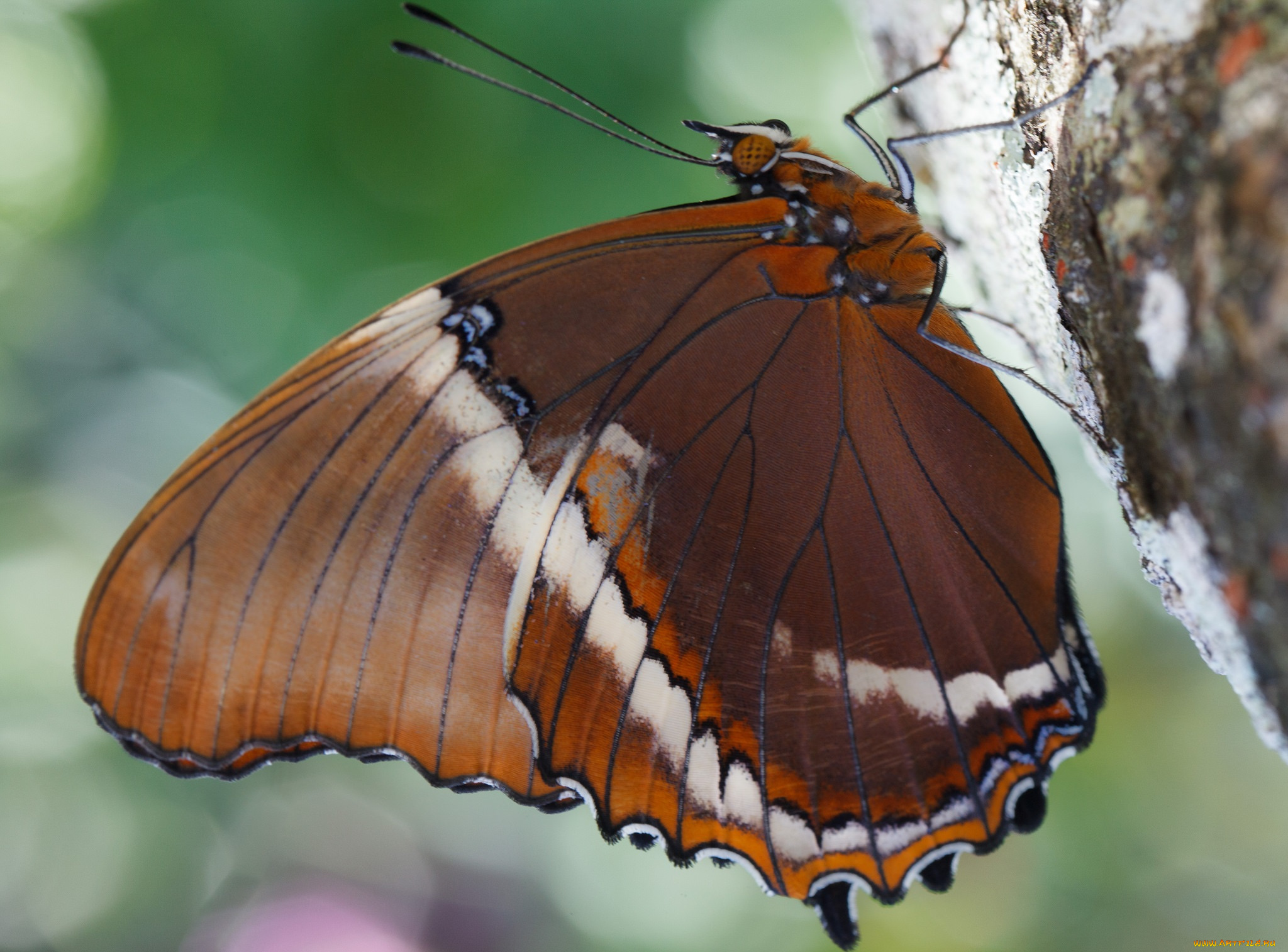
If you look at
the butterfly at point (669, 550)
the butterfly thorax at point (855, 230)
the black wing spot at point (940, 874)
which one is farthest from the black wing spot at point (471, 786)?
the butterfly thorax at point (855, 230)

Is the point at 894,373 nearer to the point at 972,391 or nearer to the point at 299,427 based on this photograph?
the point at 972,391

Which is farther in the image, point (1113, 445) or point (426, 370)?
point (426, 370)

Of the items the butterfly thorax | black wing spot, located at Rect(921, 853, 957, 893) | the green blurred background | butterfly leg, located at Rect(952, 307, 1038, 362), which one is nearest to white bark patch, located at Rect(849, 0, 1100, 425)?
butterfly leg, located at Rect(952, 307, 1038, 362)

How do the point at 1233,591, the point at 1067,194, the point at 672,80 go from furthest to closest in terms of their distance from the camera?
1. the point at 672,80
2. the point at 1067,194
3. the point at 1233,591

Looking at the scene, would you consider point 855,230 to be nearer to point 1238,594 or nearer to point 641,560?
point 641,560

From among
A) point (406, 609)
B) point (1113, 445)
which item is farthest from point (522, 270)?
point (1113, 445)

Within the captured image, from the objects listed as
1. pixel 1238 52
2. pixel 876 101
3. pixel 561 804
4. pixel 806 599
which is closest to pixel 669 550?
pixel 806 599
